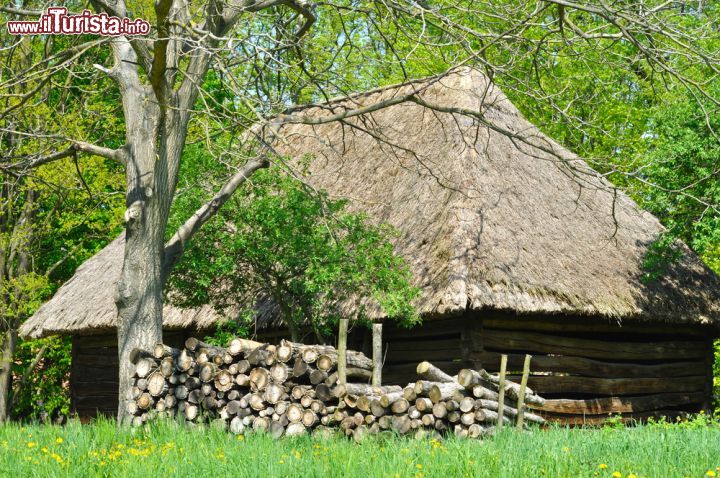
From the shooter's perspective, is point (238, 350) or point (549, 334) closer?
point (238, 350)

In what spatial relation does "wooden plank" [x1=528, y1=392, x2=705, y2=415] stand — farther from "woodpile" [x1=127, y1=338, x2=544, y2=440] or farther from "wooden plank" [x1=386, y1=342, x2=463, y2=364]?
"woodpile" [x1=127, y1=338, x2=544, y2=440]

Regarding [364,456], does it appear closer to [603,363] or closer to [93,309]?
[603,363]

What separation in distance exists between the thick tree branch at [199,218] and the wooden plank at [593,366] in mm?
Result: 3454

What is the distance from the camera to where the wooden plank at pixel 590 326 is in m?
11.3

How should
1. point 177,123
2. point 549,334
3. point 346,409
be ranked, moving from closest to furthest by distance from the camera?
1. point 346,409
2. point 177,123
3. point 549,334

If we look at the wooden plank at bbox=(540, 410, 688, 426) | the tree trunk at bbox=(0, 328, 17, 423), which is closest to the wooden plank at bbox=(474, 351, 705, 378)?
the wooden plank at bbox=(540, 410, 688, 426)

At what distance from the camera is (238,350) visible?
8859 millimetres

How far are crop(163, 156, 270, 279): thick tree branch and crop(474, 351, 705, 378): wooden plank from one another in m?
3.45

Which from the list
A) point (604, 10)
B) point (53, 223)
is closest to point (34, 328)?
point (53, 223)

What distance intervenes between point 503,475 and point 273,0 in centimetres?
646

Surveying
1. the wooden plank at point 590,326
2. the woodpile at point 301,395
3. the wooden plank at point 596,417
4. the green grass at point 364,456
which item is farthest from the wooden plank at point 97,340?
the green grass at point 364,456

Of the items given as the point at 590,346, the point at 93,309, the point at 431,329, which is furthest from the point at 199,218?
the point at 590,346

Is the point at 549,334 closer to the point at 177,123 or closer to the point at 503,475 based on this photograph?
the point at 177,123

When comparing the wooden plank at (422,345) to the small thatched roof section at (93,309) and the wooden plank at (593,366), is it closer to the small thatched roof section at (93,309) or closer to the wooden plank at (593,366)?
the wooden plank at (593,366)
